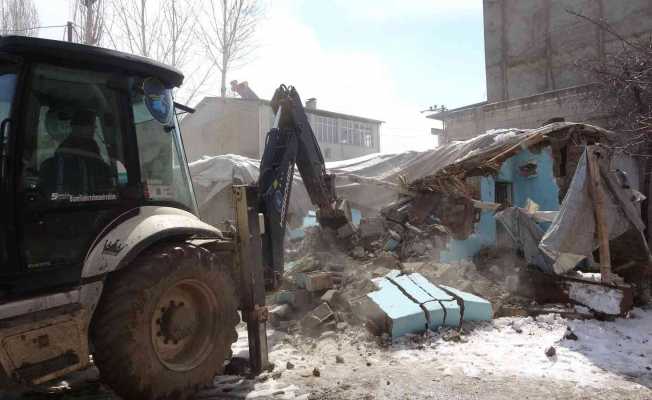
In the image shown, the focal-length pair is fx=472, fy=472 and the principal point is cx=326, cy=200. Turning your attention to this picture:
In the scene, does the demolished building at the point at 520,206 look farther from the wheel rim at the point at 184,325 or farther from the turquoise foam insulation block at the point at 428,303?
the wheel rim at the point at 184,325

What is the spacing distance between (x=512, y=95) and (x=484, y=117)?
441 centimetres

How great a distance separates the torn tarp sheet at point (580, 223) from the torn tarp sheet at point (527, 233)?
46cm

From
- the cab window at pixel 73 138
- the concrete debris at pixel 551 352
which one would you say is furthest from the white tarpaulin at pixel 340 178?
the cab window at pixel 73 138

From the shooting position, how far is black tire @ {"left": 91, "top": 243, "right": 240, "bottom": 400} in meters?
3.12

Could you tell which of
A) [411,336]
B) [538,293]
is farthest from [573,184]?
[411,336]

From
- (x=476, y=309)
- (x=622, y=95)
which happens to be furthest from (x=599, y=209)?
(x=622, y=95)

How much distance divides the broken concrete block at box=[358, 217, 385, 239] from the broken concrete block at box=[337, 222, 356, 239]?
0.89 meters

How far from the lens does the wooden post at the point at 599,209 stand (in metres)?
6.00

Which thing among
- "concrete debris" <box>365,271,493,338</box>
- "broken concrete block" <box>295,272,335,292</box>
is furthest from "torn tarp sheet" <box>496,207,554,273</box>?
"broken concrete block" <box>295,272,335,292</box>

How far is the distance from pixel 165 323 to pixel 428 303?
3.30m

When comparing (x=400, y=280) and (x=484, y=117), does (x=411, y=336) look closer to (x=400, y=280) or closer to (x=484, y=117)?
(x=400, y=280)

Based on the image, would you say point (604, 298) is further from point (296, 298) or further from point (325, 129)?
point (325, 129)

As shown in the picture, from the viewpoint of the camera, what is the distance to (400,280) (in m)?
6.52

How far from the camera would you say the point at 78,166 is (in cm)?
328
